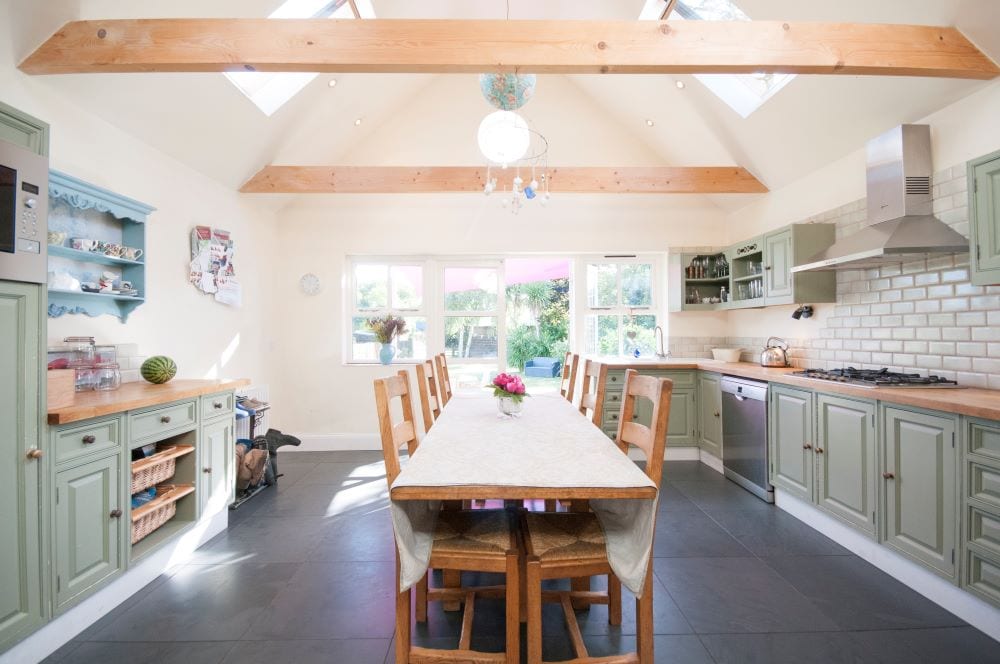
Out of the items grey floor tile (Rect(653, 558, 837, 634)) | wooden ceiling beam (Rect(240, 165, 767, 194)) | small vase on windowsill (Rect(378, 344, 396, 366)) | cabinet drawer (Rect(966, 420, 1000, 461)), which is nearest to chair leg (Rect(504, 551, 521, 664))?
grey floor tile (Rect(653, 558, 837, 634))

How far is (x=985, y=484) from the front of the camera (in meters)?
1.76

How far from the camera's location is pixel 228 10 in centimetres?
251

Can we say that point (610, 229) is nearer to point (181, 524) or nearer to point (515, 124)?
point (515, 124)

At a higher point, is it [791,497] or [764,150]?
[764,150]

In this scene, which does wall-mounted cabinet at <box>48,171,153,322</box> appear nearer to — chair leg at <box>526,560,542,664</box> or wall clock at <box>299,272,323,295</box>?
wall clock at <box>299,272,323,295</box>

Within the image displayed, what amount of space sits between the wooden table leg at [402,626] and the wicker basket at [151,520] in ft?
5.30

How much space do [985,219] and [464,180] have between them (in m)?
3.34

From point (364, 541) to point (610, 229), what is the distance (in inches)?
150

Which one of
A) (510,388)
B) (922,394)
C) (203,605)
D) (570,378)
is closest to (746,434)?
(922,394)

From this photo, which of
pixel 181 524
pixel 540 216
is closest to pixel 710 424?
pixel 540 216

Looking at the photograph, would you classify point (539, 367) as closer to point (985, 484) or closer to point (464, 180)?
point (464, 180)

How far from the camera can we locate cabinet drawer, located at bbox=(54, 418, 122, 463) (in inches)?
66.3

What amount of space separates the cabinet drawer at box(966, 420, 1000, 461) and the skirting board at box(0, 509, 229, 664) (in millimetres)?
3803

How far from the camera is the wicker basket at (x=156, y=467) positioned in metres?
2.10
